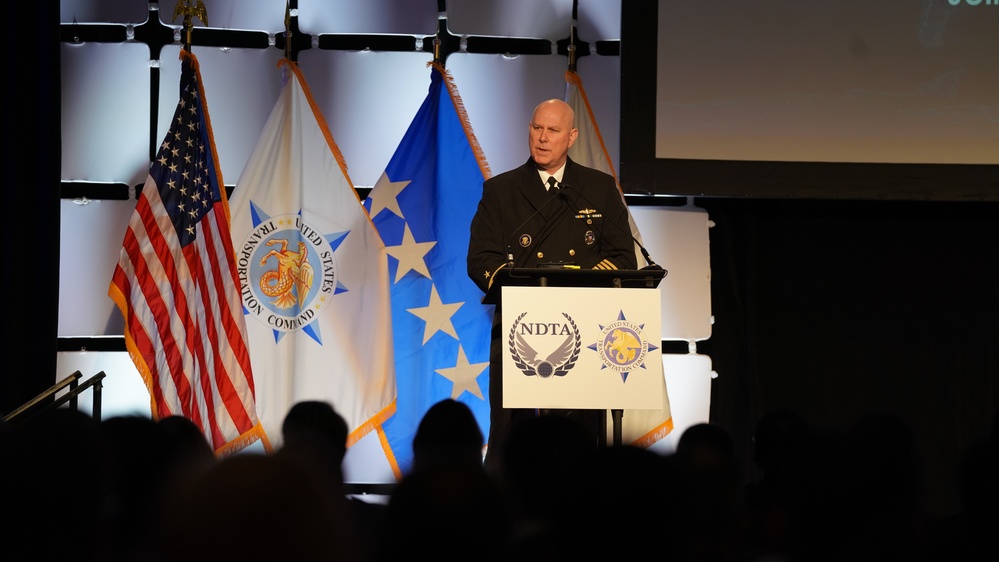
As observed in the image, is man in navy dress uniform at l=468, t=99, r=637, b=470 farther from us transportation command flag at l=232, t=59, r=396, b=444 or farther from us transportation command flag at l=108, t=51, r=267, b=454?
us transportation command flag at l=108, t=51, r=267, b=454

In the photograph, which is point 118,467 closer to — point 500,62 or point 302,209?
point 302,209

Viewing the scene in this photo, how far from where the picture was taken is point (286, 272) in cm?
552

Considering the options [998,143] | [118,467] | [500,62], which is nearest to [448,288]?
[500,62]

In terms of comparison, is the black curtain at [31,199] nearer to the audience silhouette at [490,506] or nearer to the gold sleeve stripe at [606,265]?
the gold sleeve stripe at [606,265]

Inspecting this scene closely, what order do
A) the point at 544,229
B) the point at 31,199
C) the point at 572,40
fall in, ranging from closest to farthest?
the point at 544,229
the point at 31,199
the point at 572,40

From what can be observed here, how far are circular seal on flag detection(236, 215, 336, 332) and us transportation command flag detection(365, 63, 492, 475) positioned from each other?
1.15ft

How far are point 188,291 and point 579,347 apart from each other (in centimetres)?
239

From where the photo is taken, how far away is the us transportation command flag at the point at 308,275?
5.46 m

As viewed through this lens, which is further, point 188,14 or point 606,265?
point 188,14

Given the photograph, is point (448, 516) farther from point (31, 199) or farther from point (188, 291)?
point (31, 199)

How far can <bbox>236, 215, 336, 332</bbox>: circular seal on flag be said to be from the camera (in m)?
5.49

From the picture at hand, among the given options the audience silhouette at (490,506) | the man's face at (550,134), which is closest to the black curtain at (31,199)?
the man's face at (550,134)

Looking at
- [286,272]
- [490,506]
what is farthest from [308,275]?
[490,506]

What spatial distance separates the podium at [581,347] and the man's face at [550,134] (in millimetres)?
954
